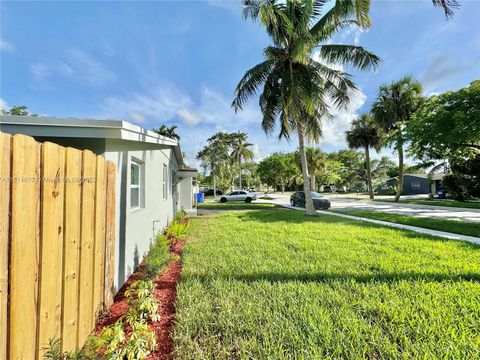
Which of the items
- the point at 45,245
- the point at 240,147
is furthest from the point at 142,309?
the point at 240,147

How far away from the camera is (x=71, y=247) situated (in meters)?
2.16

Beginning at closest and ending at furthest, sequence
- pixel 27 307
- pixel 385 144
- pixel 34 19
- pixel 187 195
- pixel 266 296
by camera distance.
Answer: pixel 27 307
pixel 266 296
pixel 34 19
pixel 187 195
pixel 385 144

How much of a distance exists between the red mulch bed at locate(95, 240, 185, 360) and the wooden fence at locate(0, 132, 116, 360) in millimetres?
604

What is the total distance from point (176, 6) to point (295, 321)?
10345mm

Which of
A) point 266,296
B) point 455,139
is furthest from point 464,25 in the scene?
point 266,296

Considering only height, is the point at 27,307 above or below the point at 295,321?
above

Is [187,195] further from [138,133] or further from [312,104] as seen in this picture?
[138,133]

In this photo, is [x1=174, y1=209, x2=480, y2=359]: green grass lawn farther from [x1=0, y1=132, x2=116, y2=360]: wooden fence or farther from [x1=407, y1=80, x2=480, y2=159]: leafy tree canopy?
[x1=407, y1=80, x2=480, y2=159]: leafy tree canopy

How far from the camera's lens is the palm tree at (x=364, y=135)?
27795 millimetres

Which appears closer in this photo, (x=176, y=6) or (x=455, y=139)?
(x=176, y=6)

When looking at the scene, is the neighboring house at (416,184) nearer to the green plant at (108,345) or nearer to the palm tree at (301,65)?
the palm tree at (301,65)

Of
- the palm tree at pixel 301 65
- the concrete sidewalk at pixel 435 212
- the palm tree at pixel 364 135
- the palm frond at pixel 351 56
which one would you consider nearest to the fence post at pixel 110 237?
the palm tree at pixel 301 65

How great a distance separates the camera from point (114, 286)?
375cm

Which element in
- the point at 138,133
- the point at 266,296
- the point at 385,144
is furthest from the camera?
the point at 385,144
